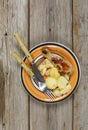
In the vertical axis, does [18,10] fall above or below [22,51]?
above

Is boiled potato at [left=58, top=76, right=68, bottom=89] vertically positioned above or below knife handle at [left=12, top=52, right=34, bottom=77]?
below

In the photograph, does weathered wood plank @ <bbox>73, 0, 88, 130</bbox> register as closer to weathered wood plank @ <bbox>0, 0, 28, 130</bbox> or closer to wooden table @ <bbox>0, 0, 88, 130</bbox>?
wooden table @ <bbox>0, 0, 88, 130</bbox>

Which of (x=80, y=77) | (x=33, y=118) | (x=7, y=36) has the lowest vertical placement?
(x=33, y=118)

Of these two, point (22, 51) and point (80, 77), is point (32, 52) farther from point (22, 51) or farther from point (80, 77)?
point (80, 77)

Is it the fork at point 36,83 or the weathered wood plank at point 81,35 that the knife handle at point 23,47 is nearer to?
the fork at point 36,83

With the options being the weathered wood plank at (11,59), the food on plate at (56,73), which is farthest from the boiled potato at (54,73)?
the weathered wood plank at (11,59)

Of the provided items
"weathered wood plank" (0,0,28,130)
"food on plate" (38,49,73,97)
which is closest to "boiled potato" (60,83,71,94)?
"food on plate" (38,49,73,97)

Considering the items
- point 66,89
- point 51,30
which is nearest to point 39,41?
point 51,30

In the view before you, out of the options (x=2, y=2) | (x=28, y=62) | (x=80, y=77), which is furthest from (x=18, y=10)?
(x=80, y=77)
